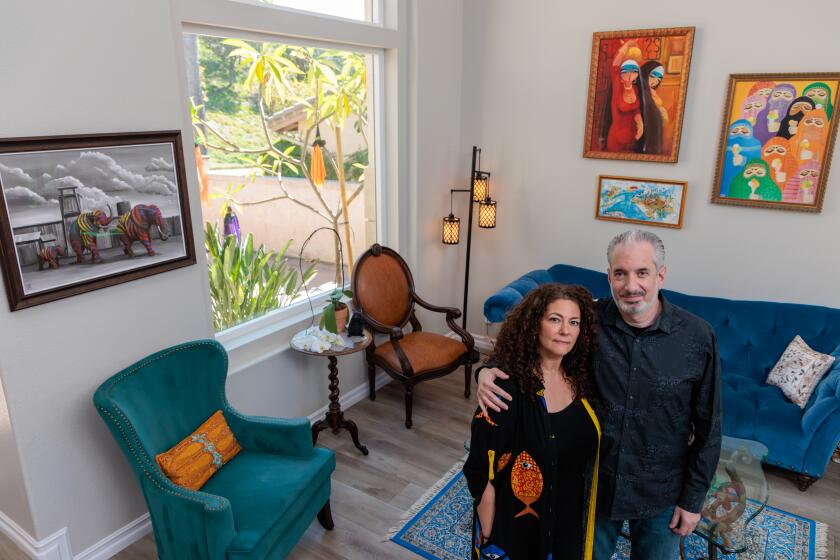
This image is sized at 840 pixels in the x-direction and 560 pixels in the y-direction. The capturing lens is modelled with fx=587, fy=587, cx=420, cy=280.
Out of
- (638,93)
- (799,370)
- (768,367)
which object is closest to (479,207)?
(638,93)

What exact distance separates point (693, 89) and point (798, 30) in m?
0.64

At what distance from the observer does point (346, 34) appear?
3680 mm

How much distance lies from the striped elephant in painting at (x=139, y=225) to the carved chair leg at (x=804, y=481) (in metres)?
3.65

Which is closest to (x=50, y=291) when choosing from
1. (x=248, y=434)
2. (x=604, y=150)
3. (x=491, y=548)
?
(x=248, y=434)

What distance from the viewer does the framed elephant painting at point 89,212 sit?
226 cm

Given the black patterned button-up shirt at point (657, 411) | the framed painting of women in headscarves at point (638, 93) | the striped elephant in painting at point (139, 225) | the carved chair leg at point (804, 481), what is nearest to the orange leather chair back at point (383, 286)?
the striped elephant in painting at point (139, 225)

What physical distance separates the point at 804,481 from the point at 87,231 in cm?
390

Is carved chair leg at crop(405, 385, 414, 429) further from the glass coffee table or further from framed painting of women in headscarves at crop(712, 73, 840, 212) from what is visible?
framed painting of women in headscarves at crop(712, 73, 840, 212)

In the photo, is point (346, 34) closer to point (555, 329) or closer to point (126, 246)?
point (126, 246)

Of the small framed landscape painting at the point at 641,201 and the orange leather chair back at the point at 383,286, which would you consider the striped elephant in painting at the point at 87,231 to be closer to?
the orange leather chair back at the point at 383,286

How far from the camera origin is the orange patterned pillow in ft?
8.27

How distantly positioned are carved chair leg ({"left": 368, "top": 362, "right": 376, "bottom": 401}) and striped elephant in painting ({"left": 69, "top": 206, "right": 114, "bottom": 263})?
205cm

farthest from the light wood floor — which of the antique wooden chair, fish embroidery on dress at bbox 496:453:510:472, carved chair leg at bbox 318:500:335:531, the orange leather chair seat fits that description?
fish embroidery on dress at bbox 496:453:510:472

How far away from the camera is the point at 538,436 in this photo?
5.79ft
